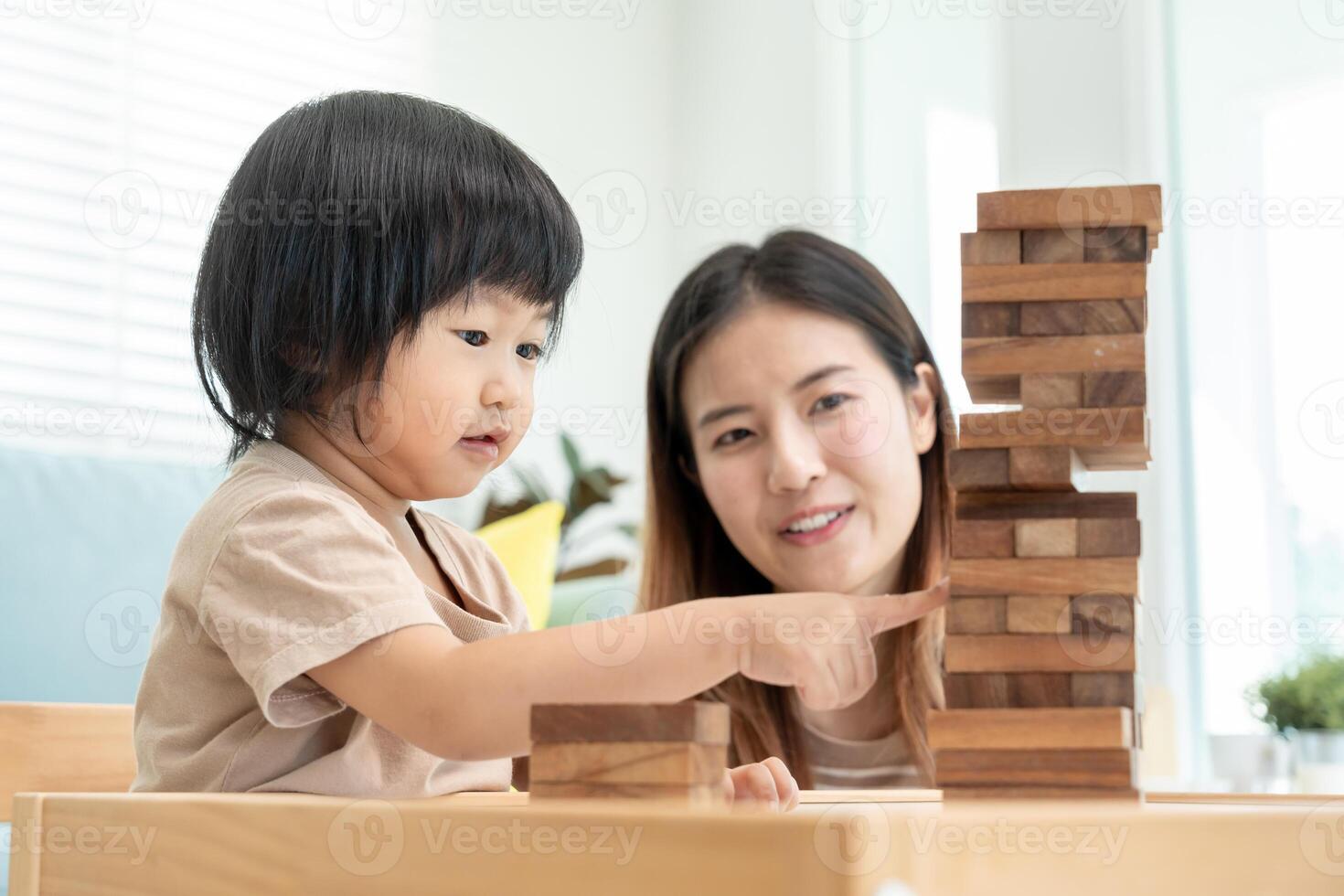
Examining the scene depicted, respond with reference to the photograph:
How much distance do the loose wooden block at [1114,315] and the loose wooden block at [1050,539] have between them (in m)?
0.10

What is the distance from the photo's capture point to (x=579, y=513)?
3.00 metres

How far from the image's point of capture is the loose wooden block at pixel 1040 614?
575 mm

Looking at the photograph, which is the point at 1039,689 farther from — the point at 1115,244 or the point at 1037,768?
the point at 1115,244

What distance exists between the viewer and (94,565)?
165cm

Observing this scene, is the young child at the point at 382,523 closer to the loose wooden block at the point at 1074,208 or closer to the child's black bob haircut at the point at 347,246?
the child's black bob haircut at the point at 347,246

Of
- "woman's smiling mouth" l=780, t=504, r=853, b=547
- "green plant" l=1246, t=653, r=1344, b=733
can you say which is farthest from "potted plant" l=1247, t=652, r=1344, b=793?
"woman's smiling mouth" l=780, t=504, r=853, b=547

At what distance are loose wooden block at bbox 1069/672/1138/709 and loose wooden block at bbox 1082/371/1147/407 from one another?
126 mm

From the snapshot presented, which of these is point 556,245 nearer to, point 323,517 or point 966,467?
point 323,517

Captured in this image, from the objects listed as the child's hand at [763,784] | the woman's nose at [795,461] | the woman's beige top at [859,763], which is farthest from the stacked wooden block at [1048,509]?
the woman's beige top at [859,763]

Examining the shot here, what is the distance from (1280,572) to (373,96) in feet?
7.84

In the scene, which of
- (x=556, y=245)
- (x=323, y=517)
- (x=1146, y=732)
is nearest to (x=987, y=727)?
(x=323, y=517)

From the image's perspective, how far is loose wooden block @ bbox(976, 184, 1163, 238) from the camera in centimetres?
61

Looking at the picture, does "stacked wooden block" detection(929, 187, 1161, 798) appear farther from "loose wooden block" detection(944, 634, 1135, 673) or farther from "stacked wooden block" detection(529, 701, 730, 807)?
"stacked wooden block" detection(529, 701, 730, 807)

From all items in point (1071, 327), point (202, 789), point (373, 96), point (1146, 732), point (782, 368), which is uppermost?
point (373, 96)
